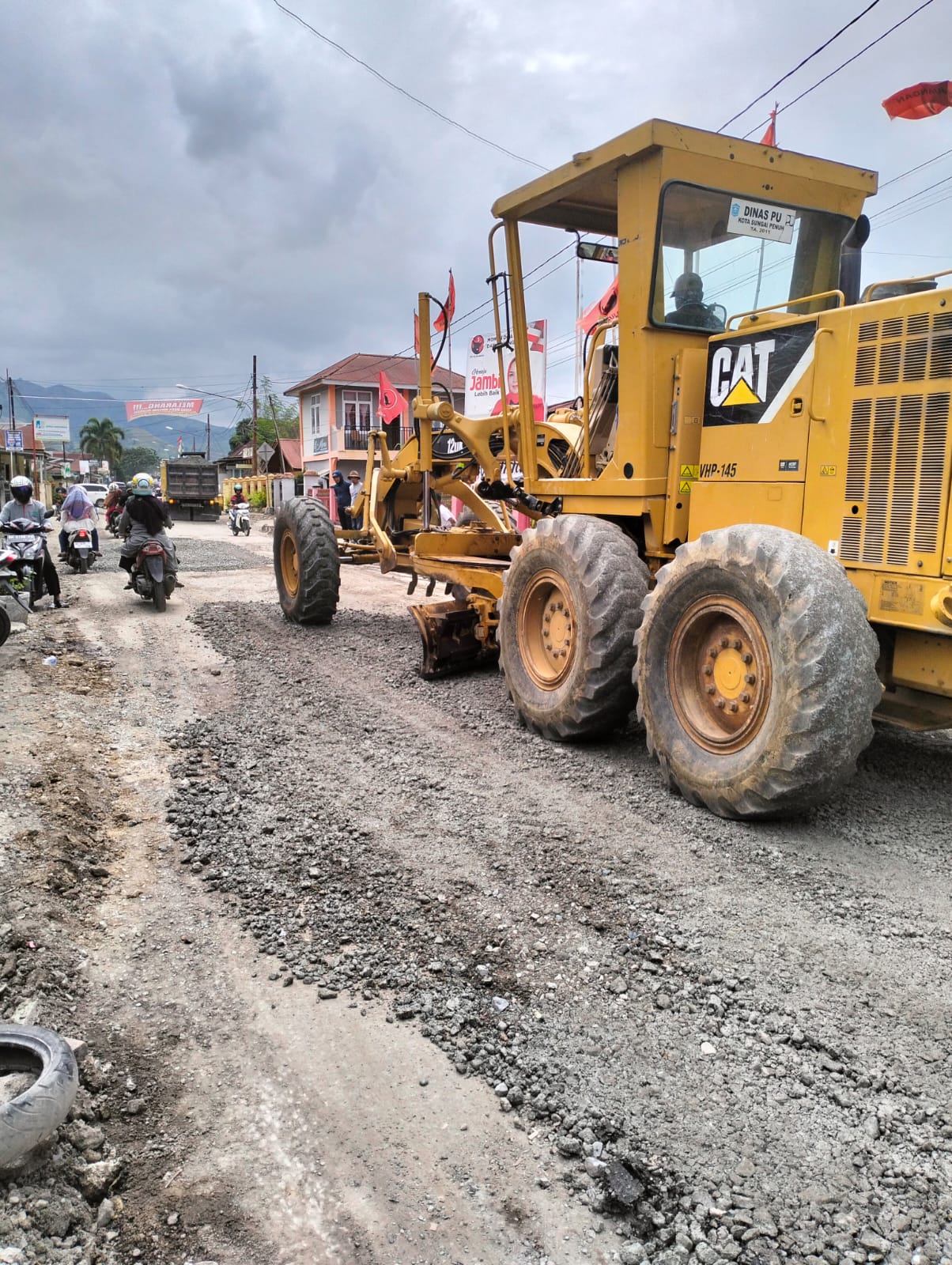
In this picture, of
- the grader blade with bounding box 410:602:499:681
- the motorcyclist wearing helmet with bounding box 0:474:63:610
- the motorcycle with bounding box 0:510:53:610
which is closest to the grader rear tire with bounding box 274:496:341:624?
the grader blade with bounding box 410:602:499:681

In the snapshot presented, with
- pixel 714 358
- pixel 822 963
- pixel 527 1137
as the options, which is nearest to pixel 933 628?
pixel 822 963

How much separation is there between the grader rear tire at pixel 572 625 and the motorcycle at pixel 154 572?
6279 millimetres

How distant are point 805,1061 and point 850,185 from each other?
17.7 feet

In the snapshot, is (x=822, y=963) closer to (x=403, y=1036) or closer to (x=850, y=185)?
(x=403, y=1036)

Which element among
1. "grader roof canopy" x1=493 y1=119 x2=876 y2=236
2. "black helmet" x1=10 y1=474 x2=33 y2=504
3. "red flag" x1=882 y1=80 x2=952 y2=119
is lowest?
"black helmet" x1=10 y1=474 x2=33 y2=504

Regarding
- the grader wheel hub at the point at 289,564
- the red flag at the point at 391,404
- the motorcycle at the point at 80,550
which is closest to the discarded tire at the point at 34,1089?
the grader wheel hub at the point at 289,564

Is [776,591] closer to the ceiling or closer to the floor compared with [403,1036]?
closer to the ceiling

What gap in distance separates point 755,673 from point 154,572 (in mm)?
8538

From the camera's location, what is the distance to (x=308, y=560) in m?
9.45

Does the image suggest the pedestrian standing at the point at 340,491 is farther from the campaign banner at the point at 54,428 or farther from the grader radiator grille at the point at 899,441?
the campaign banner at the point at 54,428

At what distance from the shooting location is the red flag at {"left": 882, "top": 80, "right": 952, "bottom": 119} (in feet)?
31.2

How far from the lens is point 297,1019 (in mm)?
2893

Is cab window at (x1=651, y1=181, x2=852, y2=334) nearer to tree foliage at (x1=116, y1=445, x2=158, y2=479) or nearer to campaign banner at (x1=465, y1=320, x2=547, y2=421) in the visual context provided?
campaign banner at (x1=465, y1=320, x2=547, y2=421)

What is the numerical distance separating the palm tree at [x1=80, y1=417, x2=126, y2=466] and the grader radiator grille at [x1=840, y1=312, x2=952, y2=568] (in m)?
115
